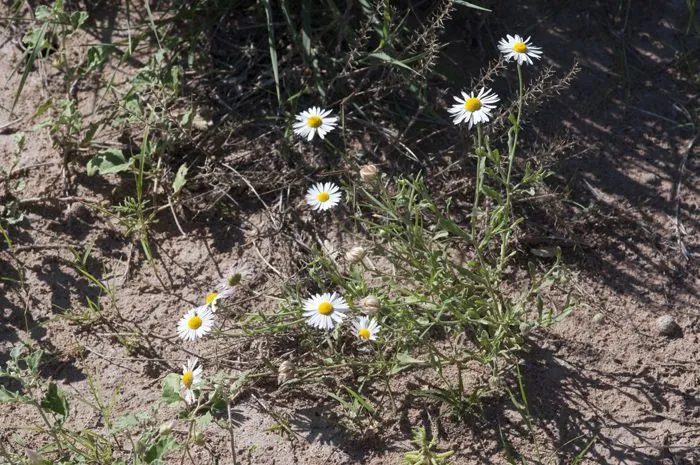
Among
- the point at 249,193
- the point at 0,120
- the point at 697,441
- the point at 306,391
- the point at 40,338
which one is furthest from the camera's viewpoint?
the point at 0,120

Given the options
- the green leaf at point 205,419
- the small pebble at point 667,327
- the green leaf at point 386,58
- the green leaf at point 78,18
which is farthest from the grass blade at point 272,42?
the small pebble at point 667,327

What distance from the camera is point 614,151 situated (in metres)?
3.33

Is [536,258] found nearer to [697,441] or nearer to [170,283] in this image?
[697,441]

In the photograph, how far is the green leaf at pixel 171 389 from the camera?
2580 millimetres

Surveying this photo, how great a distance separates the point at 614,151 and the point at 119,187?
175cm

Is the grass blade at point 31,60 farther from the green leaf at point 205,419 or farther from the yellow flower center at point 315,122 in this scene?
the green leaf at point 205,419

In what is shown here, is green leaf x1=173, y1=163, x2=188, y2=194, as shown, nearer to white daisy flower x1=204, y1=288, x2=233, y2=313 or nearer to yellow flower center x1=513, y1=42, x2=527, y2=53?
white daisy flower x1=204, y1=288, x2=233, y2=313

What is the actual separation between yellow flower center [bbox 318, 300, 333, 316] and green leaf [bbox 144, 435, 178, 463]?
0.52 meters

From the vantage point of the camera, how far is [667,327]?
113 inches

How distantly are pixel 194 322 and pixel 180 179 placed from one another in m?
0.75

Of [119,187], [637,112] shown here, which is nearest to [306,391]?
[119,187]

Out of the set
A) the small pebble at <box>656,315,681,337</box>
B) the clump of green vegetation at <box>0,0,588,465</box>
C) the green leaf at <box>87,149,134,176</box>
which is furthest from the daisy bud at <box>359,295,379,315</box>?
the green leaf at <box>87,149,134,176</box>

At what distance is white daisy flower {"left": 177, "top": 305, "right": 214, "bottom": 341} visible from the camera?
2635mm

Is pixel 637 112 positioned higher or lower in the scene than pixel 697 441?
higher
